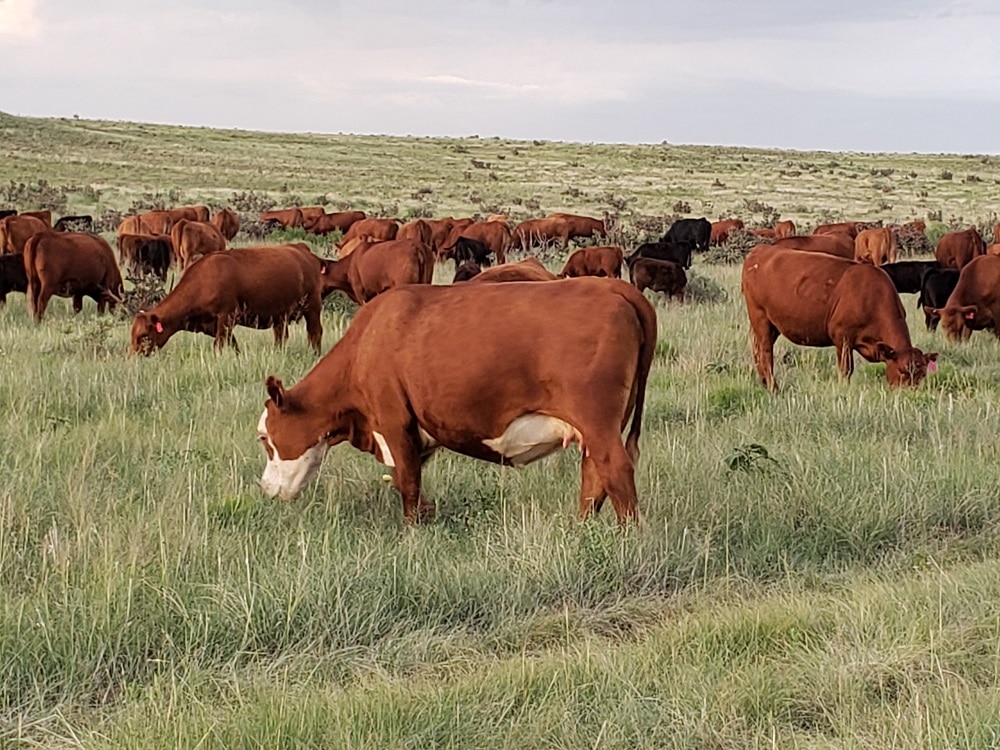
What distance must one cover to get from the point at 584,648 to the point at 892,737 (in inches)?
52.0

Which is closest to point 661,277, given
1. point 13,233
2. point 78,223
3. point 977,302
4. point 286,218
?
point 977,302

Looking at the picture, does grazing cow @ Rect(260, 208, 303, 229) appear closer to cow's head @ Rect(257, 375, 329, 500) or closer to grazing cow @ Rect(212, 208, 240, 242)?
grazing cow @ Rect(212, 208, 240, 242)

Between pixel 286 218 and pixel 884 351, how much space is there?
28.3 meters

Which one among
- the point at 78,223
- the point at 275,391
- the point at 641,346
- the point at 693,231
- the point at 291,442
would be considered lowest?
the point at 78,223

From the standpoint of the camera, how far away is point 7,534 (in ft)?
17.9

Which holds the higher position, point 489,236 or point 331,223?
point 489,236

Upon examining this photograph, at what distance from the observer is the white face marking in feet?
21.5

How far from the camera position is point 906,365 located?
988 cm

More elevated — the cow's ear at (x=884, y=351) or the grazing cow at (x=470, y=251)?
the cow's ear at (x=884, y=351)

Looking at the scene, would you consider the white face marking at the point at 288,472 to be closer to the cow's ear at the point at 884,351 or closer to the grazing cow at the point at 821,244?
the cow's ear at the point at 884,351

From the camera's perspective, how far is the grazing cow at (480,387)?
18.8 ft

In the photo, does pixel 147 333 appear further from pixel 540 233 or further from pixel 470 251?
pixel 540 233

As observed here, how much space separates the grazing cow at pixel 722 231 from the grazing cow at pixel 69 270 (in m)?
20.3

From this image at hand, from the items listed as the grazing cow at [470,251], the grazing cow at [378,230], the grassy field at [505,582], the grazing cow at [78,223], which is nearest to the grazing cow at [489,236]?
the grazing cow at [378,230]
